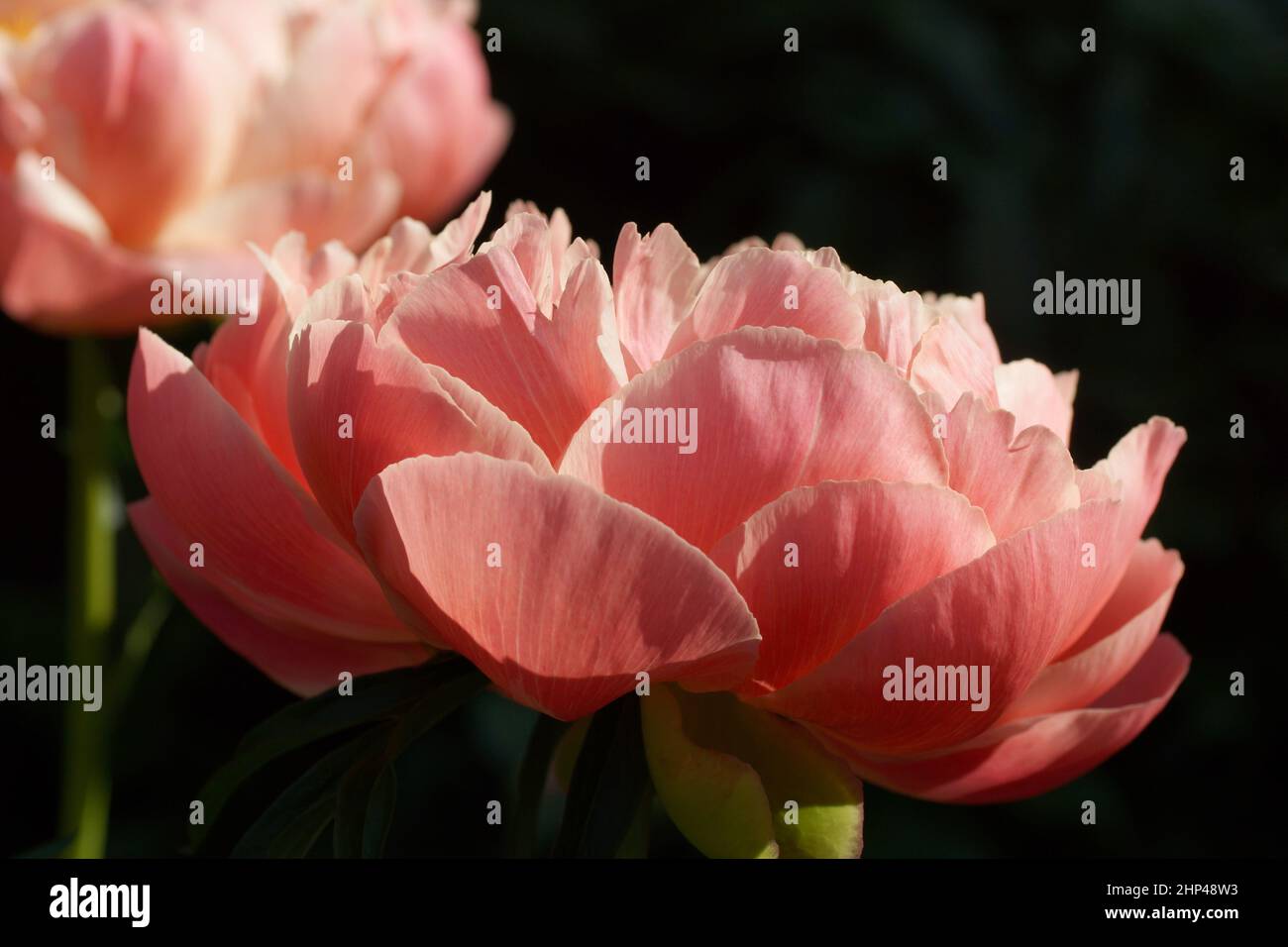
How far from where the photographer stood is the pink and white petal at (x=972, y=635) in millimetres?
339

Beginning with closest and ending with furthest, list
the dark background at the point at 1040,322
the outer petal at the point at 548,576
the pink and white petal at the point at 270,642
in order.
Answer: the outer petal at the point at 548,576 < the pink and white petal at the point at 270,642 < the dark background at the point at 1040,322

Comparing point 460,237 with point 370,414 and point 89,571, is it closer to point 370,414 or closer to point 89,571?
point 370,414

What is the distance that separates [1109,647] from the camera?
38cm

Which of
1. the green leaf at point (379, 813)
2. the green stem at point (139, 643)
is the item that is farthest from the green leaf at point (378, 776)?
the green stem at point (139, 643)

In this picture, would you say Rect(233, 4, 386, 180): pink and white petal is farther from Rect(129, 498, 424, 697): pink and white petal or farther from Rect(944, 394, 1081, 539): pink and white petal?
Rect(944, 394, 1081, 539): pink and white petal

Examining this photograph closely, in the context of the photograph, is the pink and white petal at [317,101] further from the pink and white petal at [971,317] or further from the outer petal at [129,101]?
the pink and white petal at [971,317]

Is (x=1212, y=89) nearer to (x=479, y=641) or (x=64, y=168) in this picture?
(x=64, y=168)

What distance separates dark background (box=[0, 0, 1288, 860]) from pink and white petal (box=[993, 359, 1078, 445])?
2.03 feet

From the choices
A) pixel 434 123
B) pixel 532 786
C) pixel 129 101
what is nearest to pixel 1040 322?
pixel 434 123

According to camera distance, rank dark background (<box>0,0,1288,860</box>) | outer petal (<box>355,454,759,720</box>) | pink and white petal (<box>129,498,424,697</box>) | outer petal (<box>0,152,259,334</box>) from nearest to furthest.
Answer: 1. outer petal (<box>355,454,759,720</box>)
2. pink and white petal (<box>129,498,424,697</box>)
3. outer petal (<box>0,152,259,334</box>)
4. dark background (<box>0,0,1288,860</box>)

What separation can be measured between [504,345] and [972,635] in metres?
0.12

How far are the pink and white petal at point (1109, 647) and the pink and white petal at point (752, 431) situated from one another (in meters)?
0.07

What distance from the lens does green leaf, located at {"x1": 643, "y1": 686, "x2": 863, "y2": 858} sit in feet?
1.19

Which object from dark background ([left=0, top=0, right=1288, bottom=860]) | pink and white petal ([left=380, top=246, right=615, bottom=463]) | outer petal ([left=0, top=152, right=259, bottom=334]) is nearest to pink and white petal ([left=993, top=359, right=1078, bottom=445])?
pink and white petal ([left=380, top=246, right=615, bottom=463])
